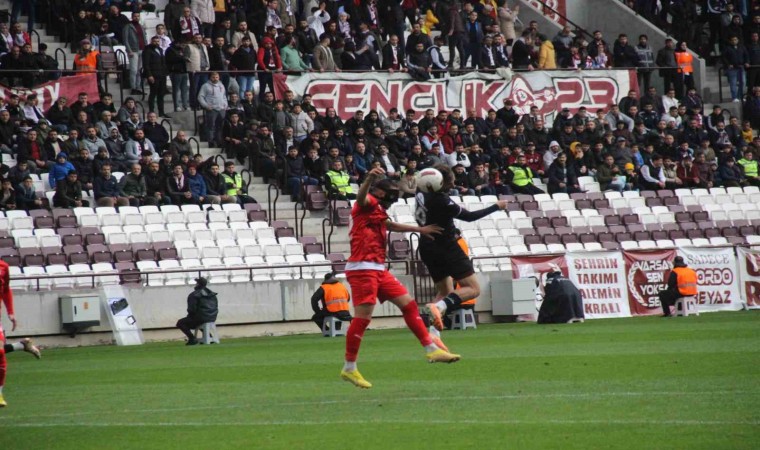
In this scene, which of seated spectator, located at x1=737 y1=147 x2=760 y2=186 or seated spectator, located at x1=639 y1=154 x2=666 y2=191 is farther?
seated spectator, located at x1=737 y1=147 x2=760 y2=186

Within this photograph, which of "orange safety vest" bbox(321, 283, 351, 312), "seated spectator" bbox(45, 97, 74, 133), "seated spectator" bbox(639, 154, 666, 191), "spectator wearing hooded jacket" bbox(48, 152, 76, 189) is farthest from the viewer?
"seated spectator" bbox(639, 154, 666, 191)

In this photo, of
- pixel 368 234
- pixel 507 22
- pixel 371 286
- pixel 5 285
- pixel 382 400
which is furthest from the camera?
pixel 507 22

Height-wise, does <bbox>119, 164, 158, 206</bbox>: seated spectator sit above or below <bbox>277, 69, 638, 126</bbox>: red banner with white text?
below

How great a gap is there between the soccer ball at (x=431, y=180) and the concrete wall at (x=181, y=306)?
10994 mm

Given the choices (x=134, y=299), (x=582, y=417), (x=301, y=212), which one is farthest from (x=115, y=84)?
(x=582, y=417)

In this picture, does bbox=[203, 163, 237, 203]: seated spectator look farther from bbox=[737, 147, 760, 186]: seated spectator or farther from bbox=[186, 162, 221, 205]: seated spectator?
bbox=[737, 147, 760, 186]: seated spectator

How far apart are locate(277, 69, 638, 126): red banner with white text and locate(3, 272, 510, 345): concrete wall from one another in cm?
789

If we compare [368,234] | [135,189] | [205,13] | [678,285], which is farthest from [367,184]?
[205,13]

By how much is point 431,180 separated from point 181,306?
1145 cm

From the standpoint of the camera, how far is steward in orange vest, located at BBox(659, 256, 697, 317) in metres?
25.5

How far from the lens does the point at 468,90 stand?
3428 centimetres

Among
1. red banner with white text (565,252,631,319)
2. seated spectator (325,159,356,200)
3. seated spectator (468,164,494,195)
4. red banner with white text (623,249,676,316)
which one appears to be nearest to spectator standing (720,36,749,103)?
seated spectator (468,164,494,195)

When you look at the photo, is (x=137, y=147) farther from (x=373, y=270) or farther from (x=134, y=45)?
(x=373, y=270)

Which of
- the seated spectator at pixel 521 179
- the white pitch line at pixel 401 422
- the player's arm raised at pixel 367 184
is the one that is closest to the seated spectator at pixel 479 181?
the seated spectator at pixel 521 179
